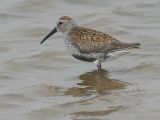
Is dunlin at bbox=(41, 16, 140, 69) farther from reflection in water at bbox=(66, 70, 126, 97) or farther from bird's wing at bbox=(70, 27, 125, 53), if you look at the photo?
reflection in water at bbox=(66, 70, 126, 97)

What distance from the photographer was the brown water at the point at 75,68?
30.7 feet

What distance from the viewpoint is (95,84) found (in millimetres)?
10992

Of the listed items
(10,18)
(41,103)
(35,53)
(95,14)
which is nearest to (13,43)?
(35,53)

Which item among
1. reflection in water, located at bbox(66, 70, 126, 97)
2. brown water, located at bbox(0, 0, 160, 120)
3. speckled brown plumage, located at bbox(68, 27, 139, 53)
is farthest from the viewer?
speckled brown plumage, located at bbox(68, 27, 139, 53)

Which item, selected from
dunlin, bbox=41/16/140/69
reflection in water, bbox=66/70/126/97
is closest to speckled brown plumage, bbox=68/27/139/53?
dunlin, bbox=41/16/140/69

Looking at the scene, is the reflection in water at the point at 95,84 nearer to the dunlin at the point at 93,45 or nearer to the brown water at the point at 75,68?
the brown water at the point at 75,68

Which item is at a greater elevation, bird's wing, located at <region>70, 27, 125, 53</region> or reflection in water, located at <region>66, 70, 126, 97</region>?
bird's wing, located at <region>70, 27, 125, 53</region>

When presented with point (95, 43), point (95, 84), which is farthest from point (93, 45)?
point (95, 84)

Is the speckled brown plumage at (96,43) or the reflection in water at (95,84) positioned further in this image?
the speckled brown plumage at (96,43)

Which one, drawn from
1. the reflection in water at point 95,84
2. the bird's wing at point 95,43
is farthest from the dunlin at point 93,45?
the reflection in water at point 95,84

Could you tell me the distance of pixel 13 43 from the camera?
13.1m

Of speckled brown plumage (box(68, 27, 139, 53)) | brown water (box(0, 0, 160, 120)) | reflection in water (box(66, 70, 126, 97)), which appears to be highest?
speckled brown plumage (box(68, 27, 139, 53))

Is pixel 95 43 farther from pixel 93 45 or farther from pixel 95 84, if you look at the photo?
pixel 95 84

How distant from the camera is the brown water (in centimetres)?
936
